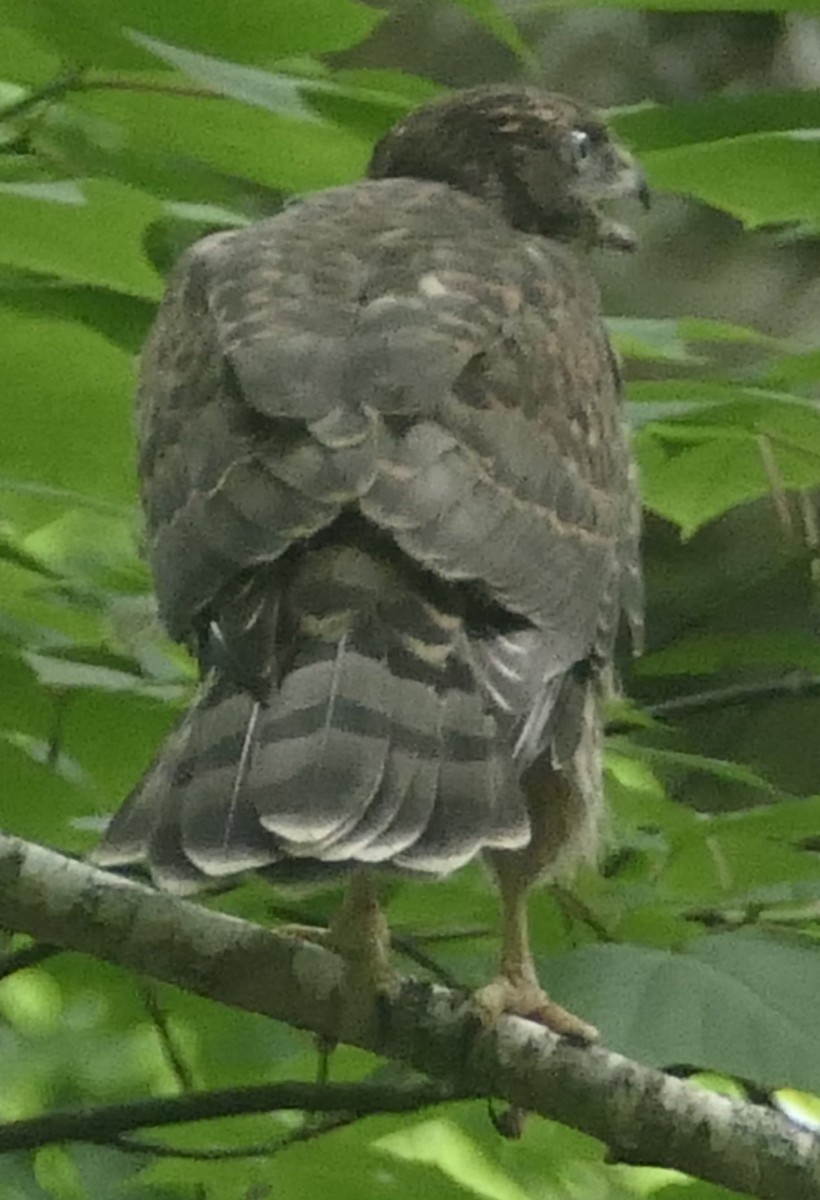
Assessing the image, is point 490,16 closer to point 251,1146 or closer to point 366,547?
point 366,547

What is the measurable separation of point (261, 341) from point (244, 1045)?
1.71 ft

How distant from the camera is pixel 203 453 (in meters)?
1.38

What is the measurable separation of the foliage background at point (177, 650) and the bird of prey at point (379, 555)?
0.20 feet

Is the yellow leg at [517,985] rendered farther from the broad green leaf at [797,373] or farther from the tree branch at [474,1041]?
the broad green leaf at [797,373]

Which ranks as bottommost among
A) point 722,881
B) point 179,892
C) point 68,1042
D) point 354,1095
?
point 68,1042

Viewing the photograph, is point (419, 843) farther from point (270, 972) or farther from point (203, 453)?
point (203, 453)

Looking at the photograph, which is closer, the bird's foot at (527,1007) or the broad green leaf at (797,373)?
the bird's foot at (527,1007)

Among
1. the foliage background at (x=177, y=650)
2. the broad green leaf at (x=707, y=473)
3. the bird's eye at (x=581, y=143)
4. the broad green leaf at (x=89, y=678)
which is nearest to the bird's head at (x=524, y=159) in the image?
the bird's eye at (x=581, y=143)

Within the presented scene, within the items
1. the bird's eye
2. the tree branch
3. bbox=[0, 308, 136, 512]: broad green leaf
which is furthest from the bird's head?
the tree branch

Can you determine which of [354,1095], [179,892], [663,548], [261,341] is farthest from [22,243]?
[663,548]

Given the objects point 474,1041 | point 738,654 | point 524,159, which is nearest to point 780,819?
point 474,1041

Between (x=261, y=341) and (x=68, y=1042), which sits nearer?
(x=261, y=341)

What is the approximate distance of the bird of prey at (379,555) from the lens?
1208 millimetres

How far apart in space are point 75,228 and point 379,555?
Answer: 282mm
